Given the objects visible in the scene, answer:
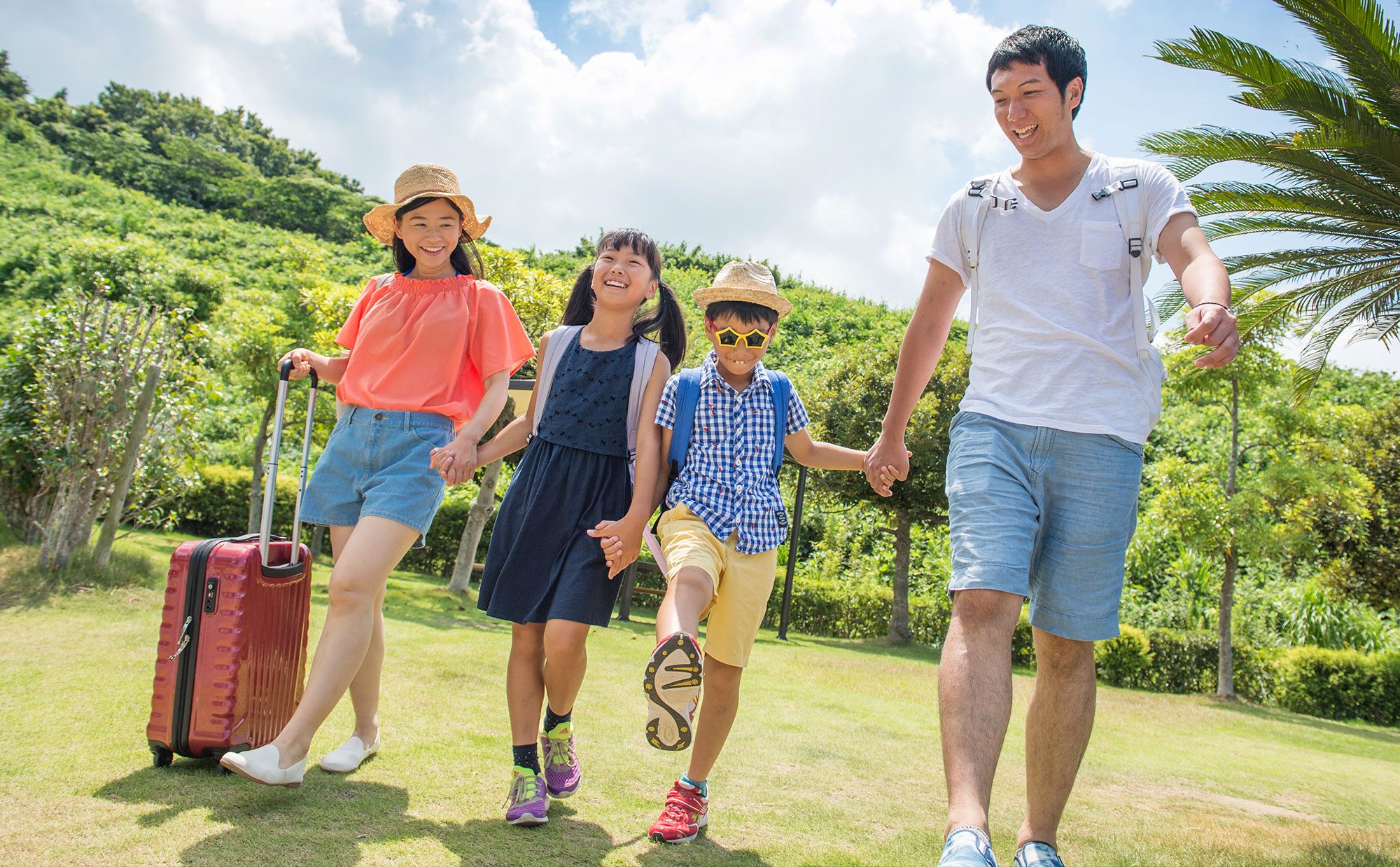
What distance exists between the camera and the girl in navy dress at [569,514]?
2.93m

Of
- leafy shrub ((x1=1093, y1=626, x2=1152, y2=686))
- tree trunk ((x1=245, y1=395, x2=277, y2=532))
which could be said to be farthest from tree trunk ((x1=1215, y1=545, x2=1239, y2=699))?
tree trunk ((x1=245, y1=395, x2=277, y2=532))

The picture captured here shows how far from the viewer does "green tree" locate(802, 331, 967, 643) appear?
1441 centimetres

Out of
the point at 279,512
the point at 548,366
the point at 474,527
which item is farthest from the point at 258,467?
the point at 548,366

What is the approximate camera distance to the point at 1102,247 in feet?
7.79

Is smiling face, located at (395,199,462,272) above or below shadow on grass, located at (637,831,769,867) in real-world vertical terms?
above

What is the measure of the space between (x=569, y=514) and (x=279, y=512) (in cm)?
1791

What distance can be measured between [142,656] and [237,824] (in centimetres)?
311

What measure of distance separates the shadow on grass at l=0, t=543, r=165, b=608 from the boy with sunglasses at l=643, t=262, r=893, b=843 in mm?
5678

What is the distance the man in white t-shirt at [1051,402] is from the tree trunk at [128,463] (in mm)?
6761

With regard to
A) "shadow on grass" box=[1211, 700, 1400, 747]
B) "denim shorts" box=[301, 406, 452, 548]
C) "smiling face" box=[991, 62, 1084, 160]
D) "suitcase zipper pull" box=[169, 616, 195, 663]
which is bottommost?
"shadow on grass" box=[1211, 700, 1400, 747]

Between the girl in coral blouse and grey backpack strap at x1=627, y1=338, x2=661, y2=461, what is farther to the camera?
grey backpack strap at x1=627, y1=338, x2=661, y2=461

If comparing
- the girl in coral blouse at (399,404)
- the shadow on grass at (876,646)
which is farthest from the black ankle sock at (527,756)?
the shadow on grass at (876,646)

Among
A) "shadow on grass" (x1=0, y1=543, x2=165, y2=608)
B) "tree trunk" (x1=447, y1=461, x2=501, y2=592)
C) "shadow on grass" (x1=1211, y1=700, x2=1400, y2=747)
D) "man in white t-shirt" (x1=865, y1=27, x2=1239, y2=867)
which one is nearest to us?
"man in white t-shirt" (x1=865, y1=27, x2=1239, y2=867)

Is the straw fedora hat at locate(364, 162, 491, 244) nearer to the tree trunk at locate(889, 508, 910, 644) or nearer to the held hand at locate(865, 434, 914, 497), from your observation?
the held hand at locate(865, 434, 914, 497)
